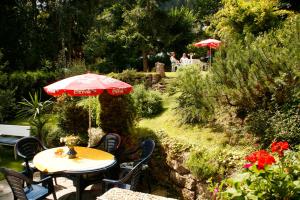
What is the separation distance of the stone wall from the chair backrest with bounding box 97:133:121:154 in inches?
44.0

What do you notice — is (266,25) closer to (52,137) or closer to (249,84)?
(249,84)

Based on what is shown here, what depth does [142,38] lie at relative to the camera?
19.3m

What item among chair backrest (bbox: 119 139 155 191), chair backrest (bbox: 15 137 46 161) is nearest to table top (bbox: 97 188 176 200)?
chair backrest (bbox: 119 139 155 191)

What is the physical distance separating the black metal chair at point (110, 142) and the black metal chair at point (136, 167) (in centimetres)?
36

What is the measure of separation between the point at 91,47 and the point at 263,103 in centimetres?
1557

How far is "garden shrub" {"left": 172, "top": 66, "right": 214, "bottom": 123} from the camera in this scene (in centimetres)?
817

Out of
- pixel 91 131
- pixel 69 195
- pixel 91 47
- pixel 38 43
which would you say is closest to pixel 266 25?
pixel 91 131

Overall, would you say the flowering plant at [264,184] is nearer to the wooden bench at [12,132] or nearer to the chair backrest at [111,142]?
the chair backrest at [111,142]

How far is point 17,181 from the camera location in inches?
201

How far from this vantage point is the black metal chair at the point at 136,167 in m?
5.66

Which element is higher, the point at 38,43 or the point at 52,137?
the point at 38,43

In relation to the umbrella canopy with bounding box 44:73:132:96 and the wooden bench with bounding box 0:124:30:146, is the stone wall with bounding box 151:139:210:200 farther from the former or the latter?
the wooden bench with bounding box 0:124:30:146

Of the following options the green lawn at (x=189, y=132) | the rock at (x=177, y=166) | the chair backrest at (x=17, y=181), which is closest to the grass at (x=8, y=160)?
the chair backrest at (x=17, y=181)

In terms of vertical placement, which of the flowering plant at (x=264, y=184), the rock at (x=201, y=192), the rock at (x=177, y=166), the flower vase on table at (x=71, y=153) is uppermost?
the flowering plant at (x=264, y=184)
